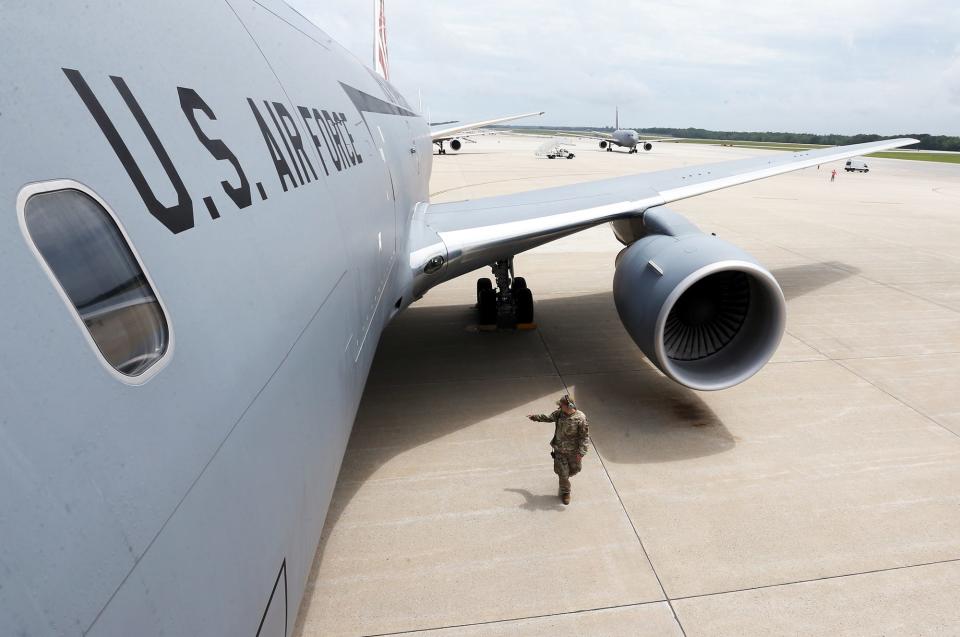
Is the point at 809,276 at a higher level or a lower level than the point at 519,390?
lower

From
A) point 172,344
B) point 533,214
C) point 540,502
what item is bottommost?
point 540,502

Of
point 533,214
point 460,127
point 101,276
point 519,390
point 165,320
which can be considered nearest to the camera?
point 101,276

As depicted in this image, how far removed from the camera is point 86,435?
123cm

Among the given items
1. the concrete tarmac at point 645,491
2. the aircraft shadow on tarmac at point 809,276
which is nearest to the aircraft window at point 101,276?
the concrete tarmac at point 645,491

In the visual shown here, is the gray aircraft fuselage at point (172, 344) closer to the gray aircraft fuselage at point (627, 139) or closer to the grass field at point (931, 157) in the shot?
the gray aircraft fuselage at point (627, 139)

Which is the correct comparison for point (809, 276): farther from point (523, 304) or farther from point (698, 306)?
point (698, 306)

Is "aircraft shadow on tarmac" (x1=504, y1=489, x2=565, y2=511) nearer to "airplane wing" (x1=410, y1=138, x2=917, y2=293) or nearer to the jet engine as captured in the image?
the jet engine

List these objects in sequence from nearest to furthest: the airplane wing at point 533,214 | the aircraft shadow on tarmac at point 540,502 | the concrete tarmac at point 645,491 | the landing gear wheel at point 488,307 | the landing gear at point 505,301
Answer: the concrete tarmac at point 645,491 < the aircraft shadow on tarmac at point 540,502 < the airplane wing at point 533,214 < the landing gear at point 505,301 < the landing gear wheel at point 488,307

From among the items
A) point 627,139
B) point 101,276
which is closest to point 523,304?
point 101,276

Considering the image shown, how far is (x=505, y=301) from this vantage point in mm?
9383

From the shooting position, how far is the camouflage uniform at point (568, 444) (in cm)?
516

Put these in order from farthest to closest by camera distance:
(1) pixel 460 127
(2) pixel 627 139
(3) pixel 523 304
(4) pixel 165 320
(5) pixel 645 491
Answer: (2) pixel 627 139
(1) pixel 460 127
(3) pixel 523 304
(5) pixel 645 491
(4) pixel 165 320

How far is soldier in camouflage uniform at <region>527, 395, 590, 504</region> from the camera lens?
16.9 ft

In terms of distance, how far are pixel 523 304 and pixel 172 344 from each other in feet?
26.7
